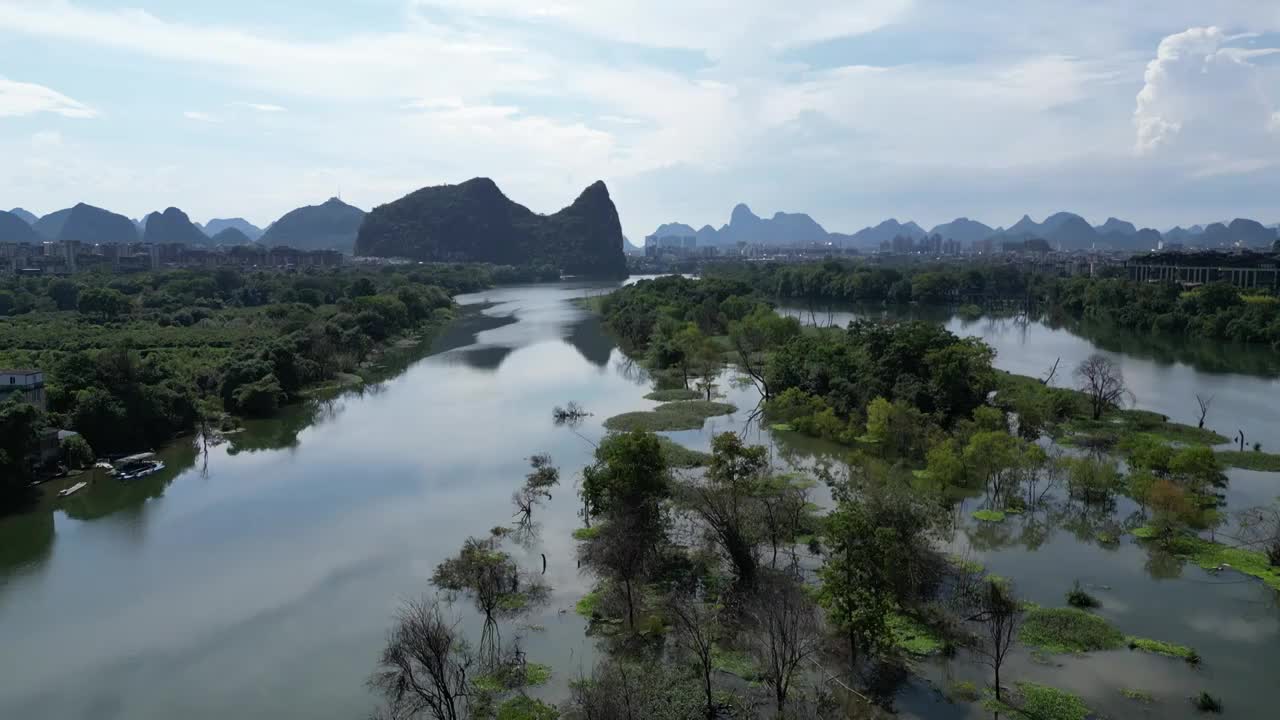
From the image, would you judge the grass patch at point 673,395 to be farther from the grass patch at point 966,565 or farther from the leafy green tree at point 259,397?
the grass patch at point 966,565

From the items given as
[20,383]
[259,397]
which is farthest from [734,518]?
[259,397]

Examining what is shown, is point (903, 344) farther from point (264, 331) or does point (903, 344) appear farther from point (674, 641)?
point (264, 331)

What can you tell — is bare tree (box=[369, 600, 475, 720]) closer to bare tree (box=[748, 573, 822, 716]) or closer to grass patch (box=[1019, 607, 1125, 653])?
bare tree (box=[748, 573, 822, 716])

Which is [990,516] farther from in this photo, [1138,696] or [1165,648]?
[1138,696]

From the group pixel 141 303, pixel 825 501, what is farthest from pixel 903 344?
pixel 141 303

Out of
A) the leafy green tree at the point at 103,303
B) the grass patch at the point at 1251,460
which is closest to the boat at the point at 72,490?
the grass patch at the point at 1251,460

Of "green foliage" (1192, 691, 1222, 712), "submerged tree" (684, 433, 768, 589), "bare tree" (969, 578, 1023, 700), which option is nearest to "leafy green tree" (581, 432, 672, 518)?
"submerged tree" (684, 433, 768, 589)
